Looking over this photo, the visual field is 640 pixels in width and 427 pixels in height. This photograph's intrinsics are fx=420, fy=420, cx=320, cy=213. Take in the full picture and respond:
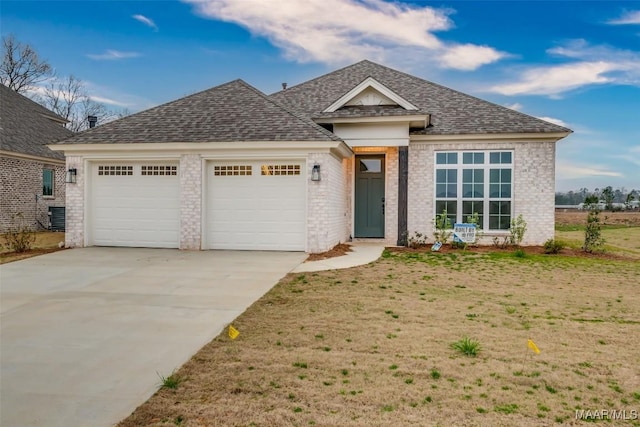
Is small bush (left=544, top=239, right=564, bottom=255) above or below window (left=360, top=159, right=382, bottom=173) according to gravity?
below

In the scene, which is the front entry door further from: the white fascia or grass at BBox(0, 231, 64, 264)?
grass at BBox(0, 231, 64, 264)

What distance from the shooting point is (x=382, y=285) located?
7605 mm

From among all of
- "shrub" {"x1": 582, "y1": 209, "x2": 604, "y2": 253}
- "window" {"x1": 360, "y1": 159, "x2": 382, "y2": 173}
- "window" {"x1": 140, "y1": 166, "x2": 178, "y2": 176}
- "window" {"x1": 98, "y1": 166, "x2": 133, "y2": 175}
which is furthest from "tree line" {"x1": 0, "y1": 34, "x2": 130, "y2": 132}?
"shrub" {"x1": 582, "y1": 209, "x2": 604, "y2": 253}

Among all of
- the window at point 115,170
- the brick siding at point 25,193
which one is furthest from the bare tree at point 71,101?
the window at point 115,170

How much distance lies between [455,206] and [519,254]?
3062 millimetres

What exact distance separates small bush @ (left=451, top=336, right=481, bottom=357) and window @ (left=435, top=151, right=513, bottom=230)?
10009mm

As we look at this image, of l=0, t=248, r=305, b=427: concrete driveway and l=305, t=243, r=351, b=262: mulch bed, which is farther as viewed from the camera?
l=305, t=243, r=351, b=262: mulch bed

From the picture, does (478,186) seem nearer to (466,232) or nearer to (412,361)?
(466,232)

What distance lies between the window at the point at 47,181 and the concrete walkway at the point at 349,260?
15.9 meters

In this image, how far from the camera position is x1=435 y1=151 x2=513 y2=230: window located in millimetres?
13680

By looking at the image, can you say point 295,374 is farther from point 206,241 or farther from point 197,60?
point 197,60

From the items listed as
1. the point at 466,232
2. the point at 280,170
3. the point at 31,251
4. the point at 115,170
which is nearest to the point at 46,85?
the point at 115,170

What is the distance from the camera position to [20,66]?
33812 mm

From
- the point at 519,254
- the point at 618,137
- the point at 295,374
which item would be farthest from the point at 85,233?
the point at 618,137
